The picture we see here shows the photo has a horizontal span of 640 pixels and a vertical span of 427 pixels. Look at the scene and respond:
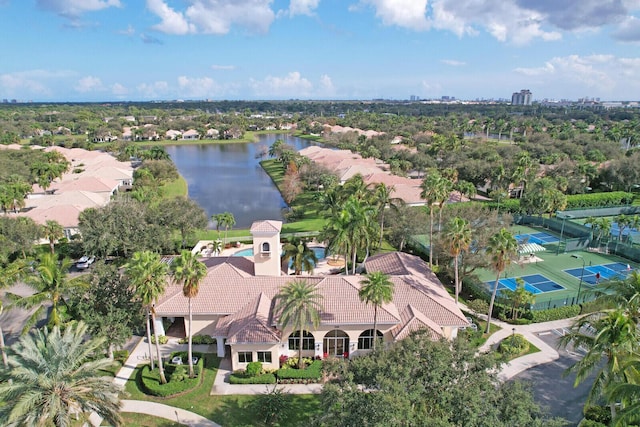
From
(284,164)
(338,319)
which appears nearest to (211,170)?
(284,164)

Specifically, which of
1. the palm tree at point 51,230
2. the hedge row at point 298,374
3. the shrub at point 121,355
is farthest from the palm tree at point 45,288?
the palm tree at point 51,230

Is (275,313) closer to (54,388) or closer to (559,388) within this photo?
(54,388)

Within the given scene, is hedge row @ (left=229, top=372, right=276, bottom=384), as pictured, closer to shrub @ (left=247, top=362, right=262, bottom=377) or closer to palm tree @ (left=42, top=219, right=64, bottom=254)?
shrub @ (left=247, top=362, right=262, bottom=377)

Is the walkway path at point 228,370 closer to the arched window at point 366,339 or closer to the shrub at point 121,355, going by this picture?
the shrub at point 121,355

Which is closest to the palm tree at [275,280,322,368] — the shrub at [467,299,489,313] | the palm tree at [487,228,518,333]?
the palm tree at [487,228,518,333]

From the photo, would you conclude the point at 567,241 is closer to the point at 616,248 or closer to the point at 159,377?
the point at 616,248

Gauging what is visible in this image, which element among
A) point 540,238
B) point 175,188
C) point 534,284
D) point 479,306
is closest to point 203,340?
point 479,306
